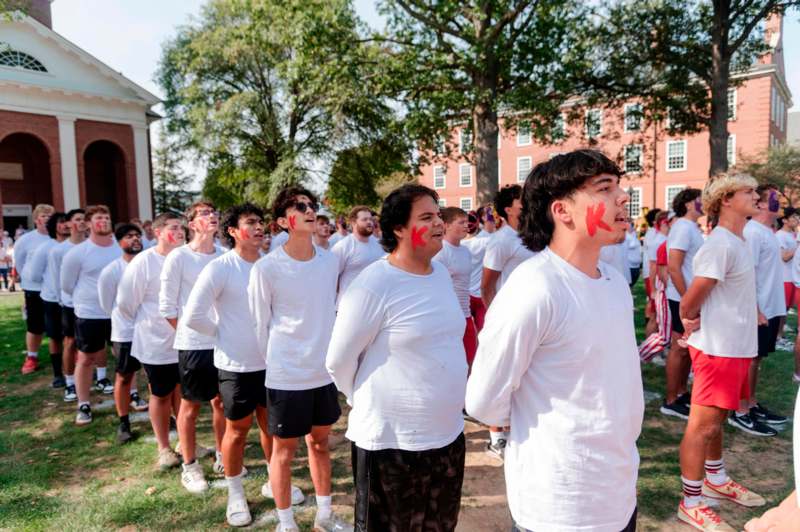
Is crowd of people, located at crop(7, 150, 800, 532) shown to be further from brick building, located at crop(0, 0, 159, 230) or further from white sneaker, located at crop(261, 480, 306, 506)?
brick building, located at crop(0, 0, 159, 230)

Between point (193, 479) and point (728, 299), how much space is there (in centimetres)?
403

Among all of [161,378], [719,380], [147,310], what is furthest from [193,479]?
[719,380]

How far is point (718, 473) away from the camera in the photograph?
12.0 feet

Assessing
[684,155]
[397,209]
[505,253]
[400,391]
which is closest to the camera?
[400,391]

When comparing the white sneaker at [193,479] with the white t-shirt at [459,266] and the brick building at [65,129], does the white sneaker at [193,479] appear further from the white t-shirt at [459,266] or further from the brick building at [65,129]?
the brick building at [65,129]

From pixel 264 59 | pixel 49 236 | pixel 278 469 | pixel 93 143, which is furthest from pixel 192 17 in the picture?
pixel 278 469

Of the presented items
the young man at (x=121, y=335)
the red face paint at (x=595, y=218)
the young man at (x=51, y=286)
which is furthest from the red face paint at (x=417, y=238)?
the young man at (x=51, y=286)

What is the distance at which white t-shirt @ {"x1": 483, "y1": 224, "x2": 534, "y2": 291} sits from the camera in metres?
4.85

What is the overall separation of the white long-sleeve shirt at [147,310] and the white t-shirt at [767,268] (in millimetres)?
5547

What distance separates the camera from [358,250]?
631 centimetres

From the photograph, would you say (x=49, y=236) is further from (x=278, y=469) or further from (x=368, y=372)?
(x=368, y=372)

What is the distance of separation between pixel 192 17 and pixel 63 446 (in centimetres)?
2898

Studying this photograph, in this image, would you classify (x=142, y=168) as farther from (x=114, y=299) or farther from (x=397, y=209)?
(x=397, y=209)

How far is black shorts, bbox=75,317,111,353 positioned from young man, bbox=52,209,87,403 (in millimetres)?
759
